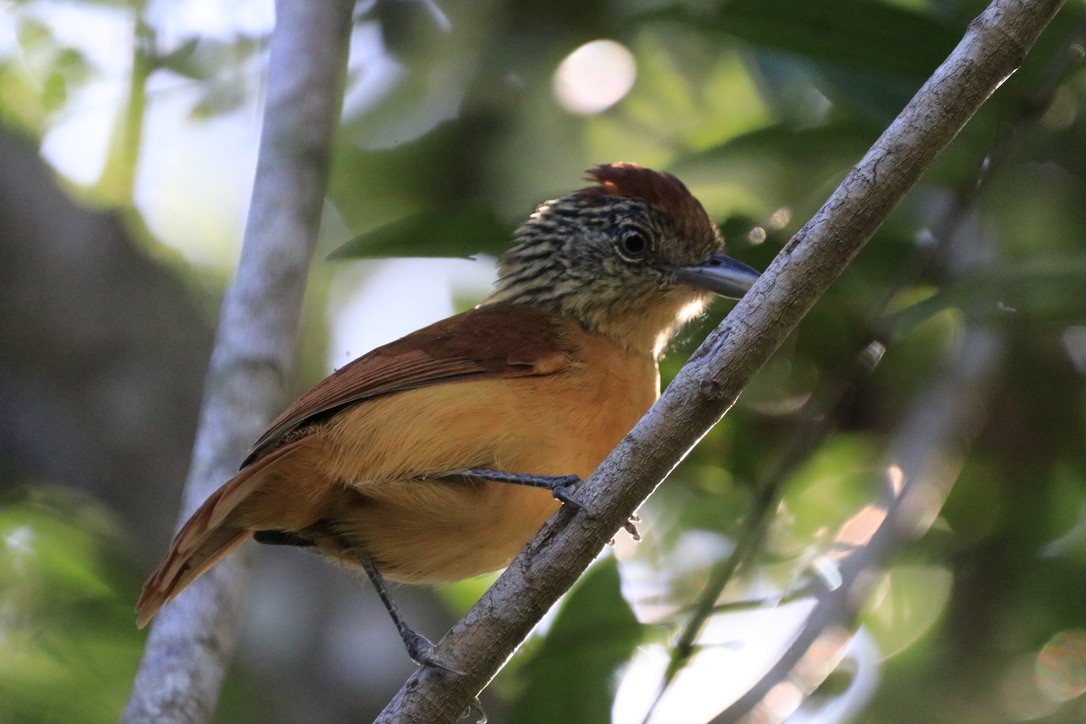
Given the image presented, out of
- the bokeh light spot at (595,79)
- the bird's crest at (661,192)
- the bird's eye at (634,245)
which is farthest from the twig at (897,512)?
the bokeh light spot at (595,79)

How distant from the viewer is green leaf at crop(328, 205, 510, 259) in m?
3.89

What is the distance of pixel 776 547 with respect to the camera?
4.73 m

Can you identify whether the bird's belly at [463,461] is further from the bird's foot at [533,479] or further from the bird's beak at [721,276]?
the bird's beak at [721,276]

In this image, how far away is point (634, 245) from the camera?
13.8 ft

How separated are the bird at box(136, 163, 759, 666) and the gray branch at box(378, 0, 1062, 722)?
0.35 meters

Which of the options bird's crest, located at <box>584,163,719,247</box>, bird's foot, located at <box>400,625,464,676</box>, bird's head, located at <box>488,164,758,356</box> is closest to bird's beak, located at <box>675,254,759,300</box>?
bird's head, located at <box>488,164,758,356</box>

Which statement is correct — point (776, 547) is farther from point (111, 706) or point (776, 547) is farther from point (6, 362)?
point (6, 362)

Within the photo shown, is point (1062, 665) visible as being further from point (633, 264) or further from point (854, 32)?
point (854, 32)

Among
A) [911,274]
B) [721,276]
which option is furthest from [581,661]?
[911,274]

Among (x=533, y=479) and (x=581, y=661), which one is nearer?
(x=533, y=479)

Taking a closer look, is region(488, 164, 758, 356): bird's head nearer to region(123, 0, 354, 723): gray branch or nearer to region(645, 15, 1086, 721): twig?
region(645, 15, 1086, 721): twig

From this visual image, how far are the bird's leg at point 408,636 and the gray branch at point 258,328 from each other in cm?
37

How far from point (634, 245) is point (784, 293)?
1.78 meters

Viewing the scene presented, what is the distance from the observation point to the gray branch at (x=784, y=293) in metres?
2.44
